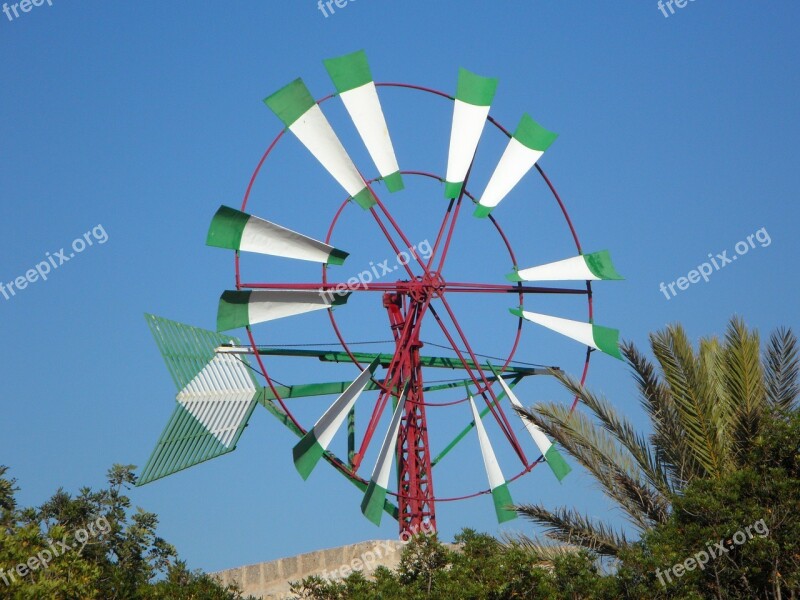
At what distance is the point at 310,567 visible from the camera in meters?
16.7

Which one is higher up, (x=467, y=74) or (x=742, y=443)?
(x=467, y=74)

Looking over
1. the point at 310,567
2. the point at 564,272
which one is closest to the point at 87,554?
the point at 310,567

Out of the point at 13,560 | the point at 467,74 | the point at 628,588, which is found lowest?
the point at 628,588

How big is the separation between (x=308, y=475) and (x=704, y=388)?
5.33 m

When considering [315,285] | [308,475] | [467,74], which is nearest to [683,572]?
[308,475]

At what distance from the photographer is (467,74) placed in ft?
59.3

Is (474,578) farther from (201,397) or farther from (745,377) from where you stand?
(201,397)

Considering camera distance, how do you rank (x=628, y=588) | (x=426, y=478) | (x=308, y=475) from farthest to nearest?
(x=426, y=478)
(x=308, y=475)
(x=628, y=588)

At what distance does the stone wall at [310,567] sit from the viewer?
53.2ft

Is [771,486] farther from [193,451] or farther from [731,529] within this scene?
[193,451]

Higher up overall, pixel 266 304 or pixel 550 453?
pixel 266 304

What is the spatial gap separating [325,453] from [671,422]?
206 inches

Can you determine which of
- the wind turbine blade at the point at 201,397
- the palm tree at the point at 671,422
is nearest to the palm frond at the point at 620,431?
the palm tree at the point at 671,422

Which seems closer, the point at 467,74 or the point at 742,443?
the point at 742,443
